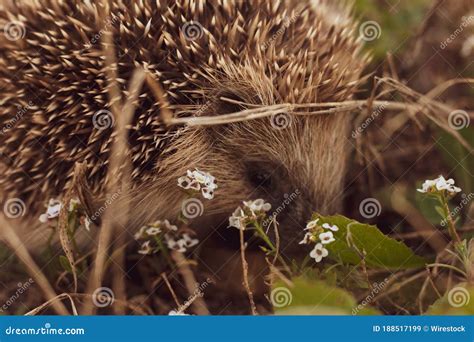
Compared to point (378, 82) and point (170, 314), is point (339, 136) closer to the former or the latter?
point (378, 82)

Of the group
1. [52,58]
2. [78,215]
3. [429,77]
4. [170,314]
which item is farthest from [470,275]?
[52,58]

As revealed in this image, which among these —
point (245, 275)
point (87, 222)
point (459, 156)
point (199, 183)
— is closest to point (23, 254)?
point (87, 222)

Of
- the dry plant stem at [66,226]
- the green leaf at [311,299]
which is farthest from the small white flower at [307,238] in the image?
the dry plant stem at [66,226]

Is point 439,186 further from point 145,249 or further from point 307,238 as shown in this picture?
point 145,249

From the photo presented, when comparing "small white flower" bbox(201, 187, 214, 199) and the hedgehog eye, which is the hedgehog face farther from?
"small white flower" bbox(201, 187, 214, 199)

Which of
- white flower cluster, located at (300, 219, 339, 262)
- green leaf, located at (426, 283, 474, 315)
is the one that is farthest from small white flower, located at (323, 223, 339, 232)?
green leaf, located at (426, 283, 474, 315)

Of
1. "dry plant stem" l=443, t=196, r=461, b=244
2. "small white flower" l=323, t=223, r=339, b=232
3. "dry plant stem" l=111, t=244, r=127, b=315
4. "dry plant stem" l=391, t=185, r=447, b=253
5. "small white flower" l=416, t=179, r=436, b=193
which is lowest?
"dry plant stem" l=111, t=244, r=127, b=315

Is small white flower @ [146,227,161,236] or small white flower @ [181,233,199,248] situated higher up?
small white flower @ [181,233,199,248]
